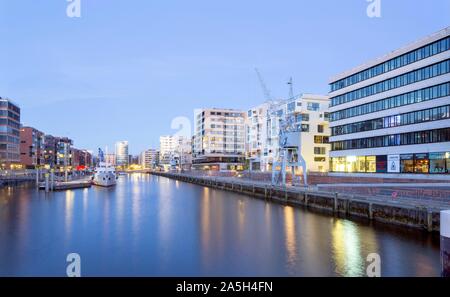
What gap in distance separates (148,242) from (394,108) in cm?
5815

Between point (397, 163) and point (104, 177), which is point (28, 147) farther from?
point (397, 163)

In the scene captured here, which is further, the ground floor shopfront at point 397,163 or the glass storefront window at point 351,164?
the glass storefront window at point 351,164

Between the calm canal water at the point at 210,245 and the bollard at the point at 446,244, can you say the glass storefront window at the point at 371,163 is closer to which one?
the calm canal water at the point at 210,245

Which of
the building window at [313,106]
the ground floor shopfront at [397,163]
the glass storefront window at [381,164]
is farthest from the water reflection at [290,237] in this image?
the building window at [313,106]

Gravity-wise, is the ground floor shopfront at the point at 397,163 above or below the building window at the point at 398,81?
below

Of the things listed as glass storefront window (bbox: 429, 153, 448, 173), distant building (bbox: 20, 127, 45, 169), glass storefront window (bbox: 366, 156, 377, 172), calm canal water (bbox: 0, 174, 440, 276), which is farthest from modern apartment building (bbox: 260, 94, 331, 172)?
distant building (bbox: 20, 127, 45, 169)

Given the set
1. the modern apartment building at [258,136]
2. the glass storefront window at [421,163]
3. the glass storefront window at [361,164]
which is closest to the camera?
the glass storefront window at [421,163]

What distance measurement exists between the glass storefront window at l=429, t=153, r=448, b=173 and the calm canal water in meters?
29.1

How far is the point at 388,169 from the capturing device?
72.6 metres

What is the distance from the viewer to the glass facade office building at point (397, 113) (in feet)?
201

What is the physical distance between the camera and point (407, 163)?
68.0m

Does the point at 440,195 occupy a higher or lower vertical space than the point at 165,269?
higher
